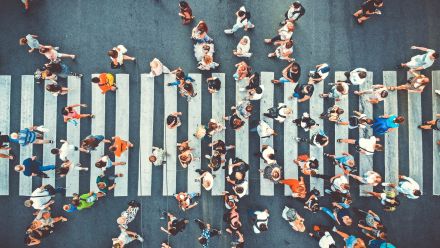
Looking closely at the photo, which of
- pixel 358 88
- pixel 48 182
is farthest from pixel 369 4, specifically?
pixel 48 182

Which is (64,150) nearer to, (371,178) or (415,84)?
(371,178)

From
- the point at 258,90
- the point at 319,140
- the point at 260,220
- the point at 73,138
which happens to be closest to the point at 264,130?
the point at 258,90

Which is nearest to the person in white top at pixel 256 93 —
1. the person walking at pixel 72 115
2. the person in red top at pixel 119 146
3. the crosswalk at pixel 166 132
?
the crosswalk at pixel 166 132

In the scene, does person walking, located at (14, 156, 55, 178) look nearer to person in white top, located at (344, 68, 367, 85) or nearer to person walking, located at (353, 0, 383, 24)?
person in white top, located at (344, 68, 367, 85)

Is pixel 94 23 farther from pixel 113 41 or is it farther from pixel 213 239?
pixel 213 239

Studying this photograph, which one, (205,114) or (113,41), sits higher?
(113,41)

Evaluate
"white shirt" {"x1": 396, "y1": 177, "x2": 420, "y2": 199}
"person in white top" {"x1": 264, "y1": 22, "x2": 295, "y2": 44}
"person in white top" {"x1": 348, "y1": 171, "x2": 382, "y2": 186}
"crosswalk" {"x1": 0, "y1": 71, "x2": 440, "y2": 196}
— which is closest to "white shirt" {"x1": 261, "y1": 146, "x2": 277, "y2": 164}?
"crosswalk" {"x1": 0, "y1": 71, "x2": 440, "y2": 196}
